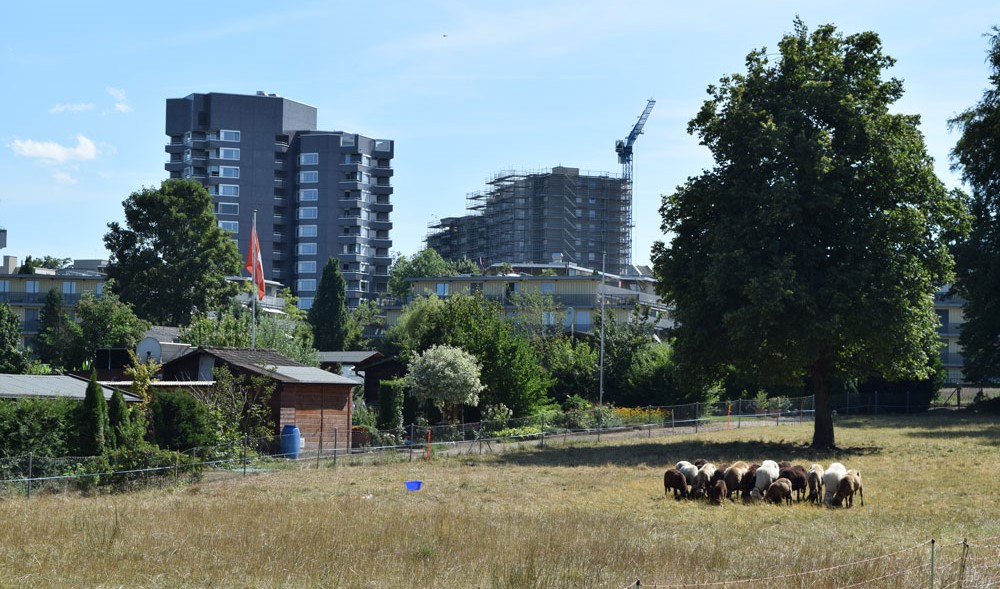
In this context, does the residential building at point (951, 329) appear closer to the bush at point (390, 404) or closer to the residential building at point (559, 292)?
the residential building at point (559, 292)

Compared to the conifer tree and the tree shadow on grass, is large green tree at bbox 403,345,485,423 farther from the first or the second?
the conifer tree

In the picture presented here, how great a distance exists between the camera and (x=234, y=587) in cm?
1694

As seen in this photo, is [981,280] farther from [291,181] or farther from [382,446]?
[291,181]

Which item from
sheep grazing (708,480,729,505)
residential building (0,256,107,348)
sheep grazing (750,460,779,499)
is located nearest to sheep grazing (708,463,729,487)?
sheep grazing (708,480,729,505)

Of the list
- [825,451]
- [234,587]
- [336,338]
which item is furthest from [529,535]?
[336,338]

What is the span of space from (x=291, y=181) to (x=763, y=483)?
5355 inches

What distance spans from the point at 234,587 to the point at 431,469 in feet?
75.9

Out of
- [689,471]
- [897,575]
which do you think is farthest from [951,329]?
[897,575]

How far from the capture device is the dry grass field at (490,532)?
17656 millimetres

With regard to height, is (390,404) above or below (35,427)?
below

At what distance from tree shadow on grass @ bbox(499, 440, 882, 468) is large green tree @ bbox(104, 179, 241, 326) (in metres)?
49.4

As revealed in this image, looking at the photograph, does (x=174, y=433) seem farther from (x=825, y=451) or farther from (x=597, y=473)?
(x=825, y=451)

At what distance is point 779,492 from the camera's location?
30.6 metres

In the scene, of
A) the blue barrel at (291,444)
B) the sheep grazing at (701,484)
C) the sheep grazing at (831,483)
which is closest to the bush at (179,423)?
the blue barrel at (291,444)
